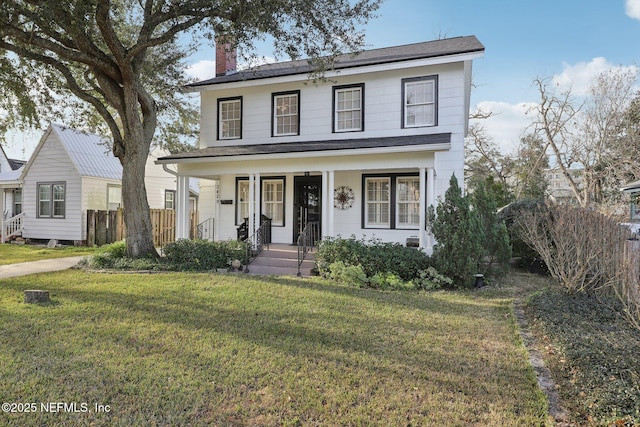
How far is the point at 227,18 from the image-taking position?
30.2ft

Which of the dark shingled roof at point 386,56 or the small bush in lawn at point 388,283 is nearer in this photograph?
the small bush in lawn at point 388,283

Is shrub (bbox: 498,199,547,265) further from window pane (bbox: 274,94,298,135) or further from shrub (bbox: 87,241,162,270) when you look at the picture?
shrub (bbox: 87,241,162,270)

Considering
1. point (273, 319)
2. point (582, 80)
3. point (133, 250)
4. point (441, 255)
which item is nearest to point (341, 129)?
point (441, 255)

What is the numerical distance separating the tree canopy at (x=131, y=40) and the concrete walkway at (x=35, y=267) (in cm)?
193

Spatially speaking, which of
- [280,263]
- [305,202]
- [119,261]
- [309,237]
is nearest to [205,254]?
[280,263]

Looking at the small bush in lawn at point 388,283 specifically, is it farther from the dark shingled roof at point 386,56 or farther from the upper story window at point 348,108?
the dark shingled roof at point 386,56

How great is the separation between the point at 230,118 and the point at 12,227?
1303 cm

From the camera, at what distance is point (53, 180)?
684 inches

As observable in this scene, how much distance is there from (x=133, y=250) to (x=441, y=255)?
328 inches

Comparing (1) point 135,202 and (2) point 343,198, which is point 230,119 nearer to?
(1) point 135,202

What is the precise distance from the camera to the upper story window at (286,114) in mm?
13180

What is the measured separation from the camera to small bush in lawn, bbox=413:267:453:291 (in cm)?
858

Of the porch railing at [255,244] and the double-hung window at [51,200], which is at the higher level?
the double-hung window at [51,200]

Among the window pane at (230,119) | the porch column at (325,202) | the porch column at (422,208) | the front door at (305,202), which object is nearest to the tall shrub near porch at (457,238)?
the porch column at (422,208)
